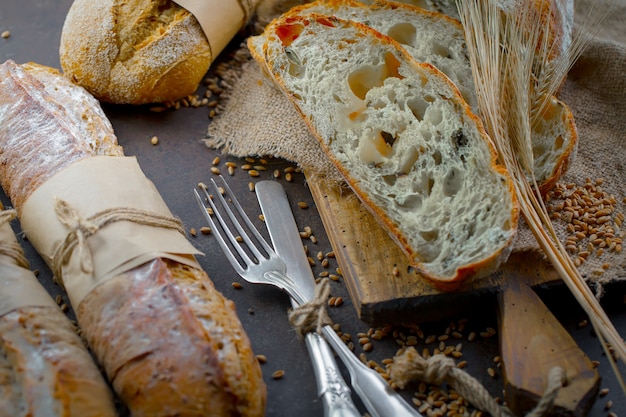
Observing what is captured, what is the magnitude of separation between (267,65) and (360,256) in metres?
0.82

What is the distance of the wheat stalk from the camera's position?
6.68ft

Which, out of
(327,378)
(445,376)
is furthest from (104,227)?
(445,376)

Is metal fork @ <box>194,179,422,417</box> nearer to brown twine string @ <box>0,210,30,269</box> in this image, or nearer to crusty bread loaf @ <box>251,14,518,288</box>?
crusty bread loaf @ <box>251,14,518,288</box>

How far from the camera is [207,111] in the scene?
9.21ft

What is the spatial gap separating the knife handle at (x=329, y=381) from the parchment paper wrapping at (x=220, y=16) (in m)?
1.39

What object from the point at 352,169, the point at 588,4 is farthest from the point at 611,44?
the point at 352,169

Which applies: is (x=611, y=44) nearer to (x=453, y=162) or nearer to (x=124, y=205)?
(x=453, y=162)

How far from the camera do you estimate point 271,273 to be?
7.04 ft

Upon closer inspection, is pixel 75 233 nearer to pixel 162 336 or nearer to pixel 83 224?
pixel 83 224

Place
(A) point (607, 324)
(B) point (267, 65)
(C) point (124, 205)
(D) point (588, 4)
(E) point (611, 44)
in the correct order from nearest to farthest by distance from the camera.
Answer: (A) point (607, 324), (C) point (124, 205), (B) point (267, 65), (E) point (611, 44), (D) point (588, 4)

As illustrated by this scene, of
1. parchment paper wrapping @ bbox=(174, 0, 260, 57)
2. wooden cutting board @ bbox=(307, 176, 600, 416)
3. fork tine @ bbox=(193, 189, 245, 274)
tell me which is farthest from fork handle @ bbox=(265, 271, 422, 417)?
parchment paper wrapping @ bbox=(174, 0, 260, 57)

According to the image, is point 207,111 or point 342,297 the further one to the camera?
point 207,111

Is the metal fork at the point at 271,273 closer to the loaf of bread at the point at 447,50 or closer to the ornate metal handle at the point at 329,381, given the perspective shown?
the ornate metal handle at the point at 329,381

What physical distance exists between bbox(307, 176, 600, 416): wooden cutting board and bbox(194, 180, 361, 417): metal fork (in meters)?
0.20
